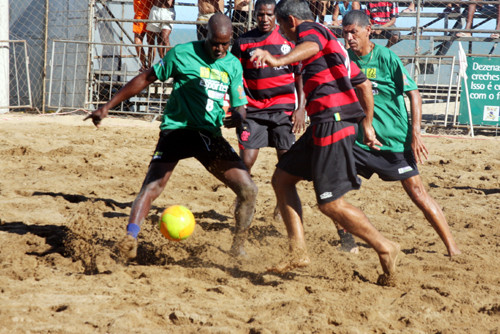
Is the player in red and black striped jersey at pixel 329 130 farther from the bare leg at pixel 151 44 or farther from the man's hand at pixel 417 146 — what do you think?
the bare leg at pixel 151 44

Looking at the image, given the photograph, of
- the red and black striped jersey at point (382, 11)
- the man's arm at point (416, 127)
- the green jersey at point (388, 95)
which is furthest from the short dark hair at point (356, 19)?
the red and black striped jersey at point (382, 11)

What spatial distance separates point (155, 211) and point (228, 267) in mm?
2004

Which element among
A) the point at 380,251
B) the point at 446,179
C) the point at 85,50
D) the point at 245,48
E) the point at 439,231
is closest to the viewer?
the point at 380,251

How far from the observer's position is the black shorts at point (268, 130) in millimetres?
6148

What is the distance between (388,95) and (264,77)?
147 cm

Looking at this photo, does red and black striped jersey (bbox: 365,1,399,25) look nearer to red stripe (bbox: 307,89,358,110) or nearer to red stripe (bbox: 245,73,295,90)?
red stripe (bbox: 245,73,295,90)

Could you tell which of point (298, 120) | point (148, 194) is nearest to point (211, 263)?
point (148, 194)

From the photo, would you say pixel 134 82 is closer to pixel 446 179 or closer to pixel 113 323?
pixel 113 323

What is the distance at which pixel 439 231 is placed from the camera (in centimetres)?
514

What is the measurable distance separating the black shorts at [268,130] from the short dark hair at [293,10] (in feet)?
6.61

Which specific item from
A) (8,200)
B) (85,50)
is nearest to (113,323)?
(8,200)

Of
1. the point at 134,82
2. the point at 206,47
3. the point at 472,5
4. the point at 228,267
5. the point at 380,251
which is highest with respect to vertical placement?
the point at 472,5

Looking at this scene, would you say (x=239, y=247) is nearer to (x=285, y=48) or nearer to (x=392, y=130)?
(x=392, y=130)

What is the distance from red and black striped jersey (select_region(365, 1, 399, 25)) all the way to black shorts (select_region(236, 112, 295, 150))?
318 inches
